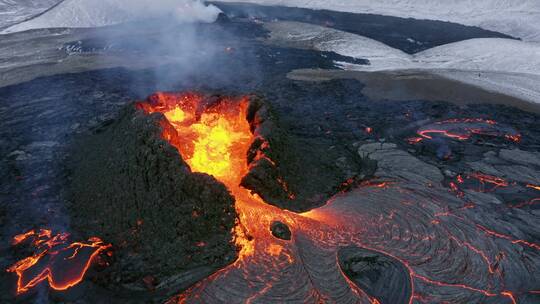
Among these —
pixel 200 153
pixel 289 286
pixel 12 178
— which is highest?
pixel 200 153

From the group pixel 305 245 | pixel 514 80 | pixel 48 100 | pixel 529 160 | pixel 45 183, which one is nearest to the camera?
pixel 305 245

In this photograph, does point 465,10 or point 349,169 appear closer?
point 349,169

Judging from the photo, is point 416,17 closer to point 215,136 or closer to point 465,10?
point 465,10

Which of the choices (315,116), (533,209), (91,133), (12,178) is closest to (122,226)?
(12,178)

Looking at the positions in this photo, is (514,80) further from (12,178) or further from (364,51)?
(12,178)

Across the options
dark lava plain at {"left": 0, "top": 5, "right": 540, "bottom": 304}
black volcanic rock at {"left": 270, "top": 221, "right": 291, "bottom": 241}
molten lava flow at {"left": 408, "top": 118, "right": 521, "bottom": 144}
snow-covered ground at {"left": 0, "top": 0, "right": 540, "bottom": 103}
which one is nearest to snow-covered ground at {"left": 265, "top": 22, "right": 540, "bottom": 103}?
snow-covered ground at {"left": 0, "top": 0, "right": 540, "bottom": 103}

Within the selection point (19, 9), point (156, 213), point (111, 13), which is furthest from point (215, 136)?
point (19, 9)

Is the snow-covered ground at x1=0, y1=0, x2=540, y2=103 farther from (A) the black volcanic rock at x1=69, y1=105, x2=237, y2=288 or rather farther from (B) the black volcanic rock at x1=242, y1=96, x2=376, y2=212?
(A) the black volcanic rock at x1=69, y1=105, x2=237, y2=288
